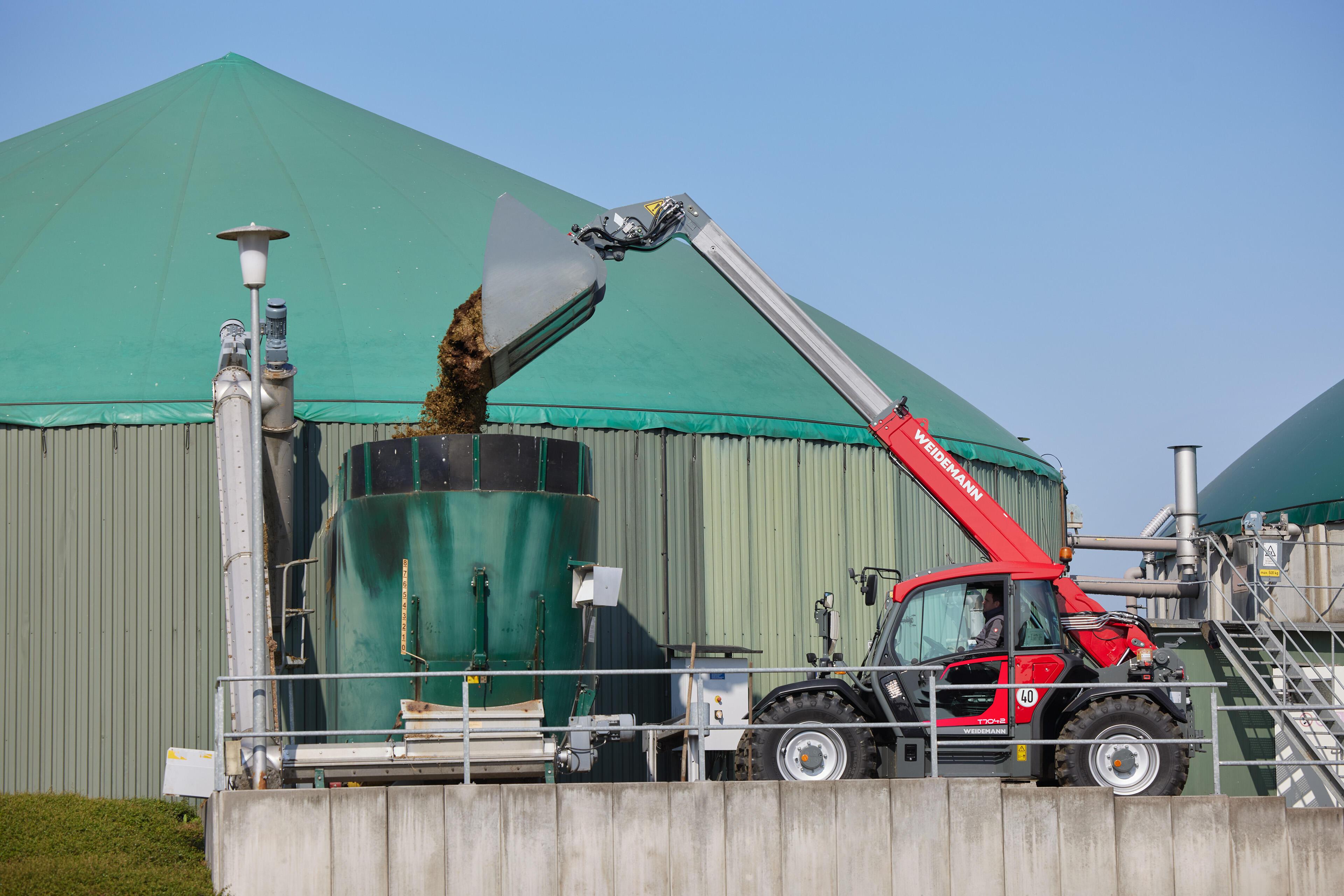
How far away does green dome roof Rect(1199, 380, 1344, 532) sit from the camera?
108 feet

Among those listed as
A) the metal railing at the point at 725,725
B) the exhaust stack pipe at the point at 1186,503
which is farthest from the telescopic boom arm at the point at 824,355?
the exhaust stack pipe at the point at 1186,503

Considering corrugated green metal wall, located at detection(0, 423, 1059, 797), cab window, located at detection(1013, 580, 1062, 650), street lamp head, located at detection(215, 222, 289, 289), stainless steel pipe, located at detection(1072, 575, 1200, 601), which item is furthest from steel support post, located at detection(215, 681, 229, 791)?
stainless steel pipe, located at detection(1072, 575, 1200, 601)

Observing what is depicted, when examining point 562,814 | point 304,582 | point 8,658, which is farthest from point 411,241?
point 562,814

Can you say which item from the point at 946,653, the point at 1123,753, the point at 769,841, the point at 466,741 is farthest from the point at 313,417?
the point at 1123,753

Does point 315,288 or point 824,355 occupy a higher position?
point 315,288

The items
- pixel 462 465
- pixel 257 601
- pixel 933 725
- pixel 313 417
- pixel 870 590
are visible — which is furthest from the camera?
pixel 313 417

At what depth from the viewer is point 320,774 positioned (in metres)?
12.4

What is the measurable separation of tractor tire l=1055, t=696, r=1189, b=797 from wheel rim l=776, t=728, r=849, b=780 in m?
2.06

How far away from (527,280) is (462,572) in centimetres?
313

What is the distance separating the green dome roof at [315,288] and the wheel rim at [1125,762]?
8783 millimetres

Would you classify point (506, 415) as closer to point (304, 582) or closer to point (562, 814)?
point (304, 582)

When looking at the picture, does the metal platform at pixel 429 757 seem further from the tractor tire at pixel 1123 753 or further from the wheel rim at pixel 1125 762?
the wheel rim at pixel 1125 762

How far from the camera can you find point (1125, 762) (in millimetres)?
13070

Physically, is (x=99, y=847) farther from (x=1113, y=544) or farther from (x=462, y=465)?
(x=1113, y=544)
